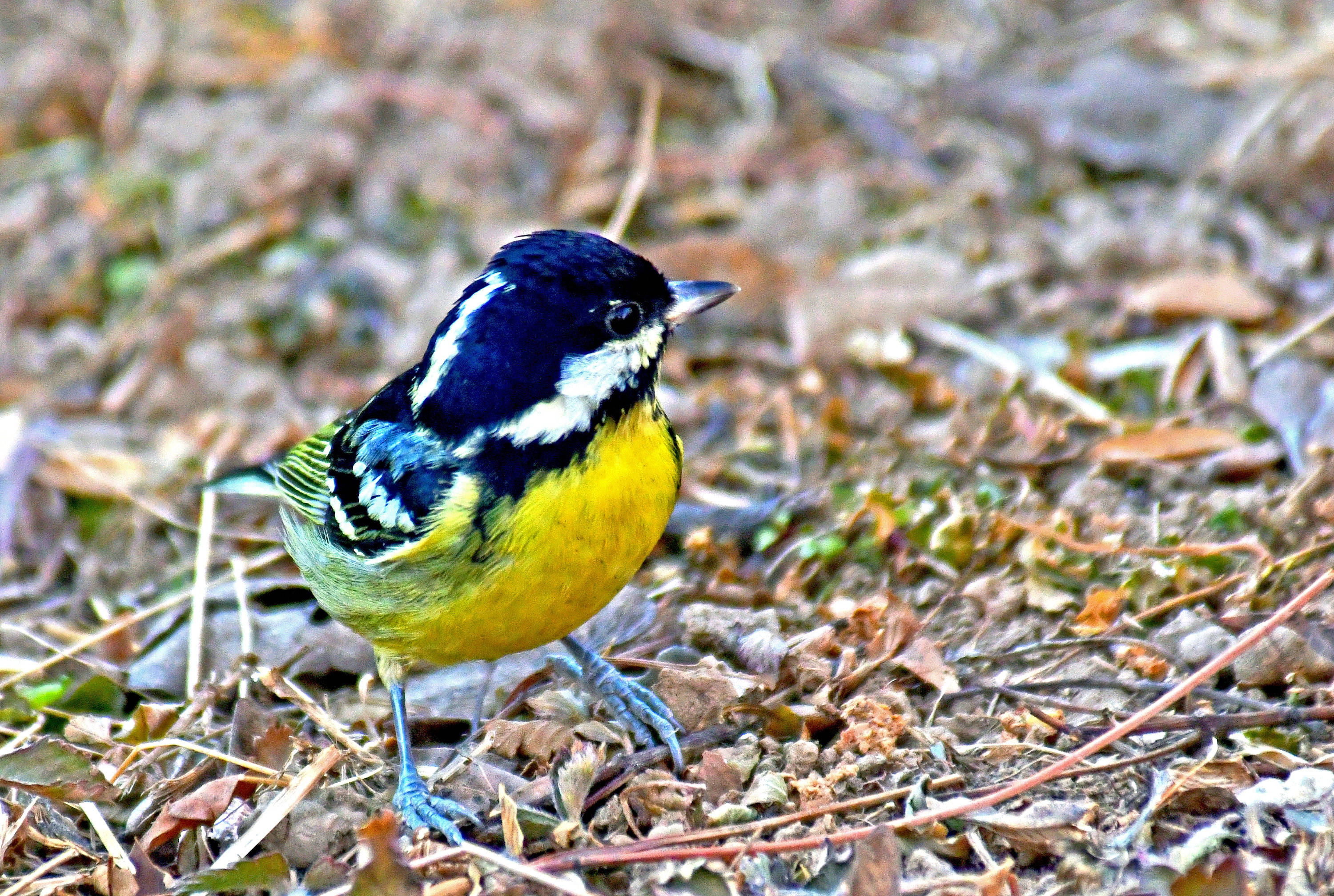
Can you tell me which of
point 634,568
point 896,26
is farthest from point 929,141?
point 634,568

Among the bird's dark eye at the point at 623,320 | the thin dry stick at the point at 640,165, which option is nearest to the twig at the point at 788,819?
the bird's dark eye at the point at 623,320

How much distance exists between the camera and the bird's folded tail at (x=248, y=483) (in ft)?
19.3

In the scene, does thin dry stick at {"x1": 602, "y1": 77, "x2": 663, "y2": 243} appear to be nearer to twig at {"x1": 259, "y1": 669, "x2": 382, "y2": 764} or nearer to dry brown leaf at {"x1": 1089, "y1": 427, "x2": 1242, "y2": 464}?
dry brown leaf at {"x1": 1089, "y1": 427, "x2": 1242, "y2": 464}

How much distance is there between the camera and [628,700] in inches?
190

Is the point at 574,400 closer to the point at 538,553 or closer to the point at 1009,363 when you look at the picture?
the point at 538,553

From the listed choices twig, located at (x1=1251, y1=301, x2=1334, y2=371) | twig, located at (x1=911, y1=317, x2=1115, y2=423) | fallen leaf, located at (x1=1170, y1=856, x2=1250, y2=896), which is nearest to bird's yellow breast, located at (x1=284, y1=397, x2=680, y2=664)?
fallen leaf, located at (x1=1170, y1=856, x2=1250, y2=896)

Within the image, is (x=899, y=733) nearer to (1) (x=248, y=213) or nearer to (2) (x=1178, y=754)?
(2) (x=1178, y=754)

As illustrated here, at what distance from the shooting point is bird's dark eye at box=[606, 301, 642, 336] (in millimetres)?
4645

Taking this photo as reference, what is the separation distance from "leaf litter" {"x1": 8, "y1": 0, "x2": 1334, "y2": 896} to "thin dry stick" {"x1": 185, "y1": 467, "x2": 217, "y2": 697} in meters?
0.04

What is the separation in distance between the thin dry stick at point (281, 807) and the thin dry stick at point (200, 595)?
0.79m

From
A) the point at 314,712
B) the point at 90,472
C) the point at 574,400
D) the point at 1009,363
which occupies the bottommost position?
the point at 90,472

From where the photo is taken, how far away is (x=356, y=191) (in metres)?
8.34

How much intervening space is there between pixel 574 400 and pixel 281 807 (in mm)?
1522

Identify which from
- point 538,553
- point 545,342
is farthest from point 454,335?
point 538,553
